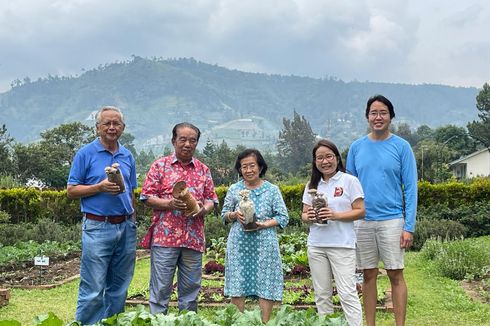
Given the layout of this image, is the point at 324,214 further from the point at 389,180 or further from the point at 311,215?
the point at 389,180

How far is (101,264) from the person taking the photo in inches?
182

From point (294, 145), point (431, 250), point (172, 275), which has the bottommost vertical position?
point (431, 250)

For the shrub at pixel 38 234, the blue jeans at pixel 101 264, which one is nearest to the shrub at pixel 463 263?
the blue jeans at pixel 101 264

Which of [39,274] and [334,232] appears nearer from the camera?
[334,232]

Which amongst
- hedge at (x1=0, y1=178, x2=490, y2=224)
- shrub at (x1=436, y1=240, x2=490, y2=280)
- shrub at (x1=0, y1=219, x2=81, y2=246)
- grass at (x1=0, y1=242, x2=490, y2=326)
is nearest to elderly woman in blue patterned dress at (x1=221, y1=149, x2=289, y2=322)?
grass at (x1=0, y1=242, x2=490, y2=326)

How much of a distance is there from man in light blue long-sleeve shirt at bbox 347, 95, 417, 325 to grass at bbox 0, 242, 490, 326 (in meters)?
1.24

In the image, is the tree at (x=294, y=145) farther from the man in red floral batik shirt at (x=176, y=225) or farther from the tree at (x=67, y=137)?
the man in red floral batik shirt at (x=176, y=225)

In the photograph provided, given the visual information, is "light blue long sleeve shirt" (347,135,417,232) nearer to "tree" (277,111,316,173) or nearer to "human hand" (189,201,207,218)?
"human hand" (189,201,207,218)

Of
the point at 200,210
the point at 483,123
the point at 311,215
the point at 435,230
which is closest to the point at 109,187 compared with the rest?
the point at 200,210

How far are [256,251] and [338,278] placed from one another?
732 millimetres

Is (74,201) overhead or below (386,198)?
below

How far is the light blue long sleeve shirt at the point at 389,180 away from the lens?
461 cm

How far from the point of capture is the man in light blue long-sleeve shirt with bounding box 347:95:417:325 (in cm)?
461

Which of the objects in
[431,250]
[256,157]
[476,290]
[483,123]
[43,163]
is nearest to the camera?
[256,157]
